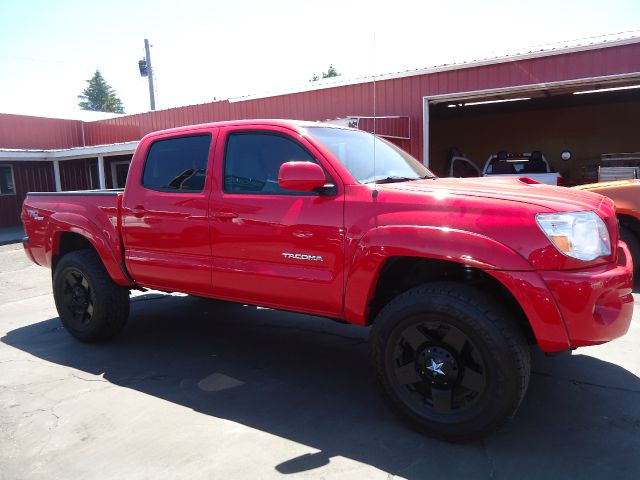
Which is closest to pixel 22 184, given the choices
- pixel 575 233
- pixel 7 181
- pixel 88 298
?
pixel 7 181

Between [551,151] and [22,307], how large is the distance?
672 inches

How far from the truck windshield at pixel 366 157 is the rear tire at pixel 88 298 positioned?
2427mm

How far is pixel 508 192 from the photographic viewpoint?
2771mm

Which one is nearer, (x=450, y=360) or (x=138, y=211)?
(x=450, y=360)

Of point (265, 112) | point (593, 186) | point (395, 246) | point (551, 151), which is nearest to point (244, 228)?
point (395, 246)

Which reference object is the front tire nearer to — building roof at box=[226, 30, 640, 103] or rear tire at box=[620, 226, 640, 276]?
rear tire at box=[620, 226, 640, 276]

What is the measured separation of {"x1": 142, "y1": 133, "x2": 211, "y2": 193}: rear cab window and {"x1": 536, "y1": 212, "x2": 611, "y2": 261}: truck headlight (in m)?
2.40

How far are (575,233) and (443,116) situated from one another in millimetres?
15940

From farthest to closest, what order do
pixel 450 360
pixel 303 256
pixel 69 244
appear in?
pixel 69 244 < pixel 303 256 < pixel 450 360

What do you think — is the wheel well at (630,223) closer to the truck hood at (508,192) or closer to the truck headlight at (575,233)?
the truck hood at (508,192)

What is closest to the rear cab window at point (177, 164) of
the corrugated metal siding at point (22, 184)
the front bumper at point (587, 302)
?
the front bumper at point (587, 302)

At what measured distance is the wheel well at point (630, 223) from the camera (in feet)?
19.3

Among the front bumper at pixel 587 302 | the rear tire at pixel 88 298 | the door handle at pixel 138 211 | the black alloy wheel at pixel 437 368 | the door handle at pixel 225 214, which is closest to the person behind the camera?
the front bumper at pixel 587 302

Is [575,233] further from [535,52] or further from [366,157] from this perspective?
[535,52]
